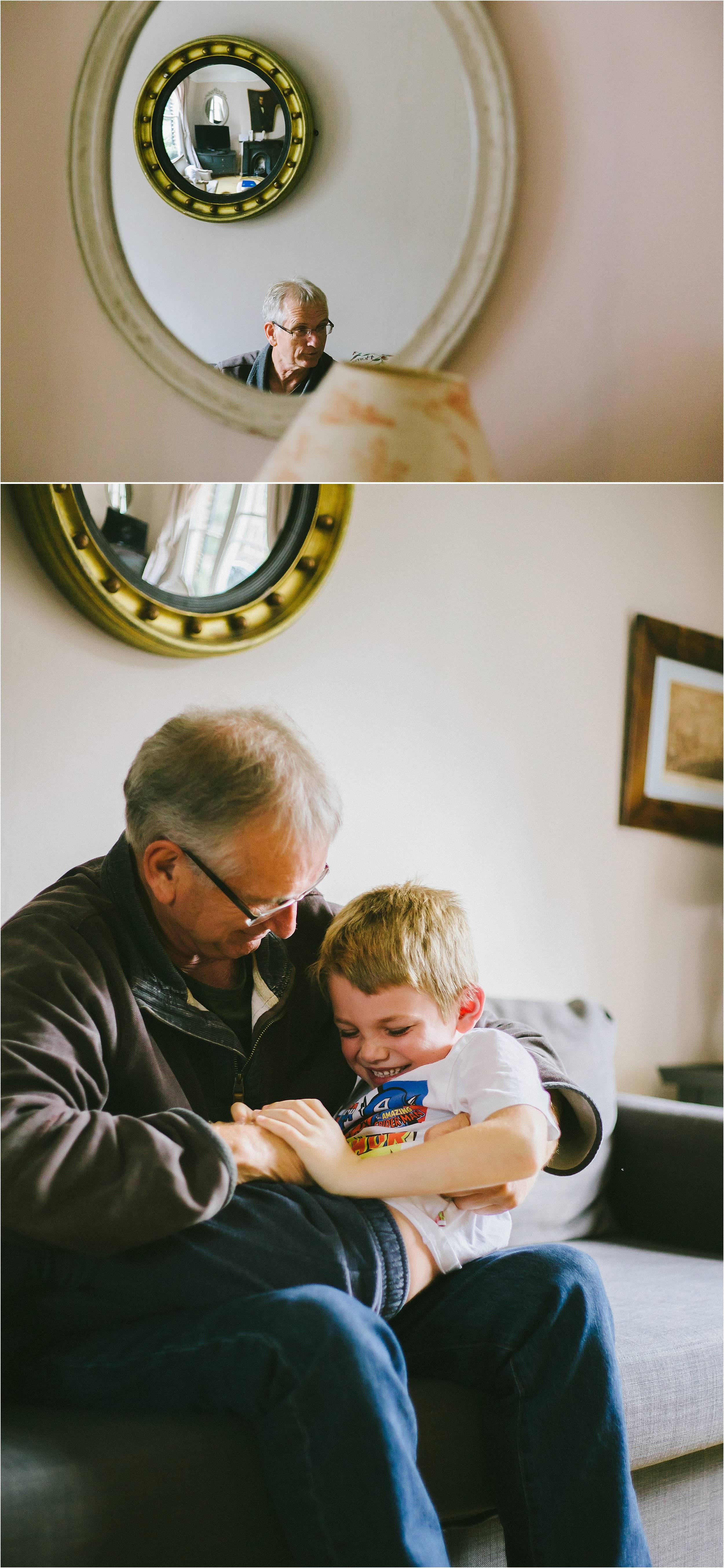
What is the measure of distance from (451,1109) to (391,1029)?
12cm

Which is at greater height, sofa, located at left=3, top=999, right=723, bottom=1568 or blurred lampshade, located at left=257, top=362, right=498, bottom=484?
blurred lampshade, located at left=257, top=362, right=498, bottom=484

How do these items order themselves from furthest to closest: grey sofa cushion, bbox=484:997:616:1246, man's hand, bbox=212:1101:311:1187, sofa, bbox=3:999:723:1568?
1. grey sofa cushion, bbox=484:997:616:1246
2. man's hand, bbox=212:1101:311:1187
3. sofa, bbox=3:999:723:1568

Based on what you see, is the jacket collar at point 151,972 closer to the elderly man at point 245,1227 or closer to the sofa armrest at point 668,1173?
the elderly man at point 245,1227

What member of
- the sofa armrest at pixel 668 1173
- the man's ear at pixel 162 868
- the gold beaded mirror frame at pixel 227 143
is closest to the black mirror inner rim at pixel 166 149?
the gold beaded mirror frame at pixel 227 143

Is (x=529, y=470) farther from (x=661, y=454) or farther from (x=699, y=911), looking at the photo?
(x=699, y=911)

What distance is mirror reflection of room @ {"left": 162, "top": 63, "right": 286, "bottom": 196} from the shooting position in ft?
4.48

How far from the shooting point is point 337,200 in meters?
1.39

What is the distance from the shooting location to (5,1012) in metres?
1.12

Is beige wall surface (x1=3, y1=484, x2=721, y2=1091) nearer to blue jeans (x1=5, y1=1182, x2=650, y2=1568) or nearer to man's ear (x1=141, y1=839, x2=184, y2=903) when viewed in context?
man's ear (x1=141, y1=839, x2=184, y2=903)

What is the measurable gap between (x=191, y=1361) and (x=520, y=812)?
2.95ft

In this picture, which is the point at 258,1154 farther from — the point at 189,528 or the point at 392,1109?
the point at 189,528

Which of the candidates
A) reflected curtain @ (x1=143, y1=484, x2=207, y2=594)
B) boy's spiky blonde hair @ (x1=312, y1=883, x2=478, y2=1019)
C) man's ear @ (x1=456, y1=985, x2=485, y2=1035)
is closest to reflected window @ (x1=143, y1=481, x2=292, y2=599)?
reflected curtain @ (x1=143, y1=484, x2=207, y2=594)

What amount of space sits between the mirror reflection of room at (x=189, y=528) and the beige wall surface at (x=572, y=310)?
2 cm

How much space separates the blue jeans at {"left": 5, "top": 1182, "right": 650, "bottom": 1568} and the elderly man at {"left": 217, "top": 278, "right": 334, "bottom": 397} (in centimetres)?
98
